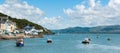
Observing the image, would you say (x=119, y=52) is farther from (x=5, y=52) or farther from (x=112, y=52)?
(x=5, y=52)

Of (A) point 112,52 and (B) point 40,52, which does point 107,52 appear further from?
(B) point 40,52

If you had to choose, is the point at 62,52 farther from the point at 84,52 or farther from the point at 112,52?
the point at 112,52

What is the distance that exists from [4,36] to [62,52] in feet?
275

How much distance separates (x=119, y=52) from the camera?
9888 cm

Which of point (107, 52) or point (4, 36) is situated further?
point (4, 36)

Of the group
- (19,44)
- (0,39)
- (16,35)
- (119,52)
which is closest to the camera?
(119,52)

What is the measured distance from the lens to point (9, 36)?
18325 cm

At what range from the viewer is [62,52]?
10144 centimetres

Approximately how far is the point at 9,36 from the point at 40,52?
3362 inches

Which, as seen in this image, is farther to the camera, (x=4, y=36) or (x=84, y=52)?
(x=4, y=36)

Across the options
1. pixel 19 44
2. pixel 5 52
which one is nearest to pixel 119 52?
pixel 5 52

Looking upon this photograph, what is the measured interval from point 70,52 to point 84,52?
378 centimetres

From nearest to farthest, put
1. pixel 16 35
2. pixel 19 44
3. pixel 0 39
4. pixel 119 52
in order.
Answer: pixel 119 52
pixel 19 44
pixel 0 39
pixel 16 35

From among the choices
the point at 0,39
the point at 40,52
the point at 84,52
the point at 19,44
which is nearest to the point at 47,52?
the point at 40,52
